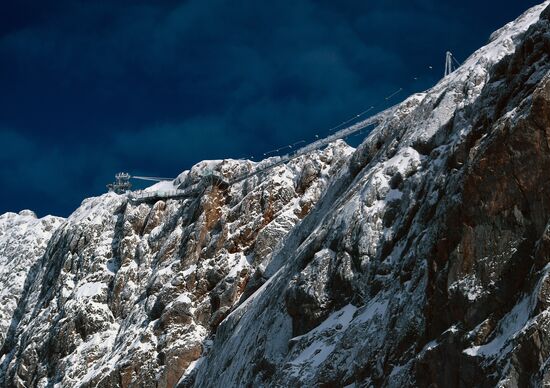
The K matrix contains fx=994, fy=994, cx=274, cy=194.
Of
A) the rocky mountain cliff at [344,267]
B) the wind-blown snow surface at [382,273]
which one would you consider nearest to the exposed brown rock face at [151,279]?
the rocky mountain cliff at [344,267]

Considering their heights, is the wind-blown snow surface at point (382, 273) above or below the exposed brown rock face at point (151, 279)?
below

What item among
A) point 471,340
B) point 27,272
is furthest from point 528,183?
point 27,272

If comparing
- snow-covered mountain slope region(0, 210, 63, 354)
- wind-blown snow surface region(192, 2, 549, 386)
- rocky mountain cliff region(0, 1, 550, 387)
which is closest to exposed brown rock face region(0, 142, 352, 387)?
rocky mountain cliff region(0, 1, 550, 387)

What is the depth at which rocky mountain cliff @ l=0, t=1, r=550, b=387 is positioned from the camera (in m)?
49.6

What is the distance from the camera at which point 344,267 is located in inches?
2638

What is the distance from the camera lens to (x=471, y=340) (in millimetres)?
47906

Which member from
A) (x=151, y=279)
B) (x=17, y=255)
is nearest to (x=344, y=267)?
(x=151, y=279)

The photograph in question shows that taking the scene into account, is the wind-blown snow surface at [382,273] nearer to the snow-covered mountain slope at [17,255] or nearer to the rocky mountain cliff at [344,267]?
the rocky mountain cliff at [344,267]

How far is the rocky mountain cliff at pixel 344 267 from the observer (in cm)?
4959

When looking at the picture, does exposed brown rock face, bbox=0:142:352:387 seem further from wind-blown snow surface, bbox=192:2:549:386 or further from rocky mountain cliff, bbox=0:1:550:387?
wind-blown snow surface, bbox=192:2:549:386

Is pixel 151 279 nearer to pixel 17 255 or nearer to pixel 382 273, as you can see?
pixel 382 273

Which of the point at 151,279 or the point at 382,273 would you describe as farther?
the point at 151,279

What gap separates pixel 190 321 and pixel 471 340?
49.2 metres

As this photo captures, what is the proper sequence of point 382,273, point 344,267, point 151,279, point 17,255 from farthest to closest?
point 17,255
point 151,279
point 344,267
point 382,273
